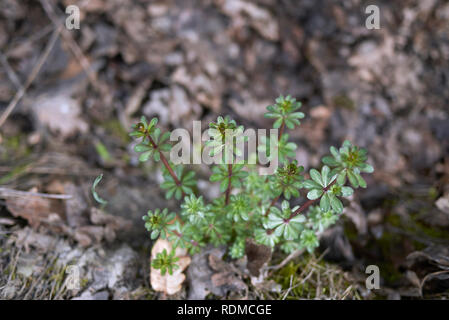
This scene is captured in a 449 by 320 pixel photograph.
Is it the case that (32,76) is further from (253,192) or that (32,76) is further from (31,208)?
(253,192)

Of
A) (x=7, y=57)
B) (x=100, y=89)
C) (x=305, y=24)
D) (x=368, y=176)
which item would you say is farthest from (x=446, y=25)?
(x=7, y=57)

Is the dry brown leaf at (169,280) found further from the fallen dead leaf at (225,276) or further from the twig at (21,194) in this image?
the twig at (21,194)

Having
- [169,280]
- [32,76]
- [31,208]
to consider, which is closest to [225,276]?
[169,280]

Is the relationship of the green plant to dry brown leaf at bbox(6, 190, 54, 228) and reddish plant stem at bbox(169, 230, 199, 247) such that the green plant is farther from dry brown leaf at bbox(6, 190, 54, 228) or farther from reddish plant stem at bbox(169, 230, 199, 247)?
dry brown leaf at bbox(6, 190, 54, 228)

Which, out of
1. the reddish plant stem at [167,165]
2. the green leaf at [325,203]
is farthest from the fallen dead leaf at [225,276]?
the green leaf at [325,203]

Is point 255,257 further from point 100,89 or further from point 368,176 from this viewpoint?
point 100,89

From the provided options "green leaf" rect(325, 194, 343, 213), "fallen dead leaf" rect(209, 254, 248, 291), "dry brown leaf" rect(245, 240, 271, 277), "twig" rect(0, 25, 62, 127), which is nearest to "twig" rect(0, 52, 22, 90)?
"twig" rect(0, 25, 62, 127)
